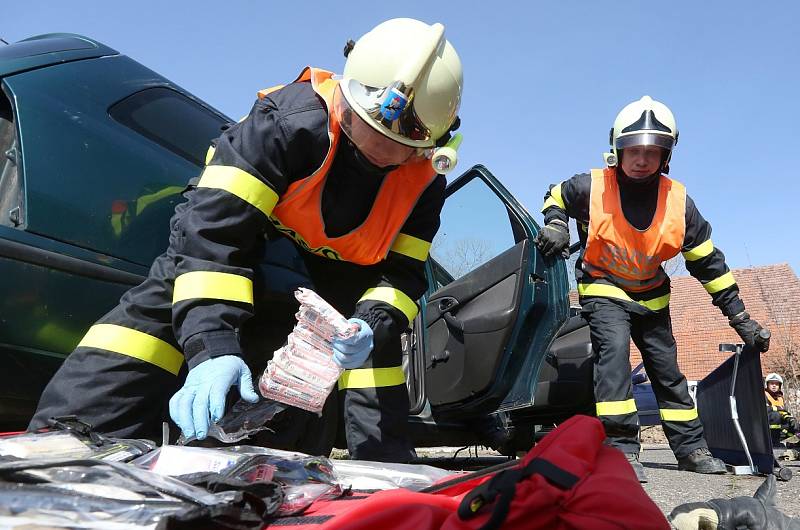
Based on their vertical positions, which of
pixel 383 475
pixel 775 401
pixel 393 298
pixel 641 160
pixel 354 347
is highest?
pixel 641 160

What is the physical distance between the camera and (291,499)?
1.26 metres

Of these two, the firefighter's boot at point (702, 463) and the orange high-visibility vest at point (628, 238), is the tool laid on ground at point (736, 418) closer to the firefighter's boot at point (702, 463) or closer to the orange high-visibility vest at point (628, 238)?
the firefighter's boot at point (702, 463)

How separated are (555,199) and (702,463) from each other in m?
1.83

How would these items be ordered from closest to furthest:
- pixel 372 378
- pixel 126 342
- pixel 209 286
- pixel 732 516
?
pixel 732 516
pixel 209 286
pixel 126 342
pixel 372 378

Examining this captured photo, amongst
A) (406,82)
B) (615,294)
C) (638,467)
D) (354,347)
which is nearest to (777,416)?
(615,294)

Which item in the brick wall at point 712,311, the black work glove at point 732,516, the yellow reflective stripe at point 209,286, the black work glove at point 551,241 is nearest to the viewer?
→ the black work glove at point 732,516

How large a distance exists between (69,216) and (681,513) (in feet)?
6.33

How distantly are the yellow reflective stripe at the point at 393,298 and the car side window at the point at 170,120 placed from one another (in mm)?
914

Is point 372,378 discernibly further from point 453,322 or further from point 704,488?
point 704,488

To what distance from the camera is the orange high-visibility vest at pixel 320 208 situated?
2295mm

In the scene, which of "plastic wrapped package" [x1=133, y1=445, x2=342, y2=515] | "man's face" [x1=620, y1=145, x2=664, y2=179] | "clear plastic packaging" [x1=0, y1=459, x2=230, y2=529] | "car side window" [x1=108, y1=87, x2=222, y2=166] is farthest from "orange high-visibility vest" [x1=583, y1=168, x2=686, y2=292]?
"clear plastic packaging" [x1=0, y1=459, x2=230, y2=529]

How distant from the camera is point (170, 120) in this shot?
9.02 ft

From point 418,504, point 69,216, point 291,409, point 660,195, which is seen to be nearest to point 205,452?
point 418,504

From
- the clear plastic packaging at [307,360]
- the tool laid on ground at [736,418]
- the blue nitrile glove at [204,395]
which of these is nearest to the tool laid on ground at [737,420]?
the tool laid on ground at [736,418]
